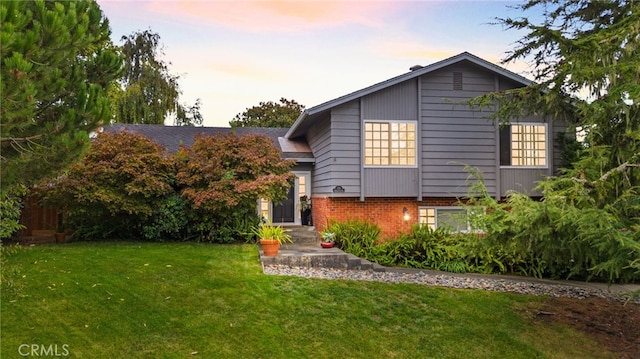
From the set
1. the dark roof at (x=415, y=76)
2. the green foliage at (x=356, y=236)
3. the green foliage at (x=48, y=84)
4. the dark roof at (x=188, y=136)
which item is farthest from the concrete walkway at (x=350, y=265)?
the dark roof at (x=188, y=136)

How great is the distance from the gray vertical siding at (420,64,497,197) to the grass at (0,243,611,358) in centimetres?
527

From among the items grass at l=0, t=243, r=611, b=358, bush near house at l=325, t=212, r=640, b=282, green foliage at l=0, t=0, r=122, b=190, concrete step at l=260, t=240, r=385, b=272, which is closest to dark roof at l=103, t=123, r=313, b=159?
bush near house at l=325, t=212, r=640, b=282

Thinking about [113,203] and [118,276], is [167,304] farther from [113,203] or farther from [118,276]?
[113,203]

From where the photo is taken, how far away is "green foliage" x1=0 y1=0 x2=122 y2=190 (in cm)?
306

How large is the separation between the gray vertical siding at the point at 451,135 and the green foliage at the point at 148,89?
1733 centimetres

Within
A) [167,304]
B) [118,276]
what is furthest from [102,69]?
[118,276]

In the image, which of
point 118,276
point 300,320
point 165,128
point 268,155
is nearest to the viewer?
point 300,320

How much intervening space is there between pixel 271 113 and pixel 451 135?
21435 millimetres

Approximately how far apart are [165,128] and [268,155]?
755 centimetres

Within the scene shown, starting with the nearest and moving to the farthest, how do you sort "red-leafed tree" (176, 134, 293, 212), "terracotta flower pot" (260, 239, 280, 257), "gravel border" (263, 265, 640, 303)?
"gravel border" (263, 265, 640, 303), "terracotta flower pot" (260, 239, 280, 257), "red-leafed tree" (176, 134, 293, 212)

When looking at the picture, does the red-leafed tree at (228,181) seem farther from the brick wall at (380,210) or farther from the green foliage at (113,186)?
the brick wall at (380,210)

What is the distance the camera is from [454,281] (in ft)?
28.1

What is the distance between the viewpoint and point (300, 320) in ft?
20.2

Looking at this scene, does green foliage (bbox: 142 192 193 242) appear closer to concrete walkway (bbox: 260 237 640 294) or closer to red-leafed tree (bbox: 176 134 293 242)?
red-leafed tree (bbox: 176 134 293 242)
